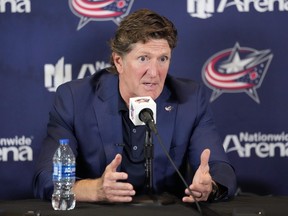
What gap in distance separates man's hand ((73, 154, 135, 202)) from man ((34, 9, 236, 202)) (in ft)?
0.93

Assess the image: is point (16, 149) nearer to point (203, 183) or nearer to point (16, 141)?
point (16, 141)

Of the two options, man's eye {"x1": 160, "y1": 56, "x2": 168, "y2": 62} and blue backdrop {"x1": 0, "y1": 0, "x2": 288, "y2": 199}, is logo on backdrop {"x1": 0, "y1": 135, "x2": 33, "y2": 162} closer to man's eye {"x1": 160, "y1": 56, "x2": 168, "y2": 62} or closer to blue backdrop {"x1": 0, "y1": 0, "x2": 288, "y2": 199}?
blue backdrop {"x1": 0, "y1": 0, "x2": 288, "y2": 199}

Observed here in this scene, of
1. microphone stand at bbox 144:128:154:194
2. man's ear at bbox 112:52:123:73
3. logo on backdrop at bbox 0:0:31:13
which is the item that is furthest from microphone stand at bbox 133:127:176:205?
logo on backdrop at bbox 0:0:31:13

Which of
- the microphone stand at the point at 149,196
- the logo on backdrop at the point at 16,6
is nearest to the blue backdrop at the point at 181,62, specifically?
the logo on backdrop at the point at 16,6

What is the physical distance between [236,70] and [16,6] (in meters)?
1.11

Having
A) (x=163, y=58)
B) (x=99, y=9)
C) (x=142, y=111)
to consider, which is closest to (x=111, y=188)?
(x=142, y=111)

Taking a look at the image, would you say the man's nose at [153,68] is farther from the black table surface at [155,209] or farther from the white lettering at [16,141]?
the white lettering at [16,141]

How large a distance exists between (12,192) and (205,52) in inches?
46.6

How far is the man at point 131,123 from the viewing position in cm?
257

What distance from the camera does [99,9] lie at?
322 centimetres

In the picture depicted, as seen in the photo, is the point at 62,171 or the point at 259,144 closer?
the point at 62,171

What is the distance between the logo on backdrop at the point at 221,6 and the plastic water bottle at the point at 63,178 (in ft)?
3.64

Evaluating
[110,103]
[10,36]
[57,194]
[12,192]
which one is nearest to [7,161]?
[12,192]

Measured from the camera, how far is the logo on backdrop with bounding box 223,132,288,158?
3.32 metres
